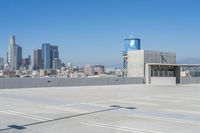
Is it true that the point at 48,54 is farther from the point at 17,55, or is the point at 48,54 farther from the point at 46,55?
the point at 17,55

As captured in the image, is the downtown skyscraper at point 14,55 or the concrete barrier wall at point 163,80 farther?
the downtown skyscraper at point 14,55

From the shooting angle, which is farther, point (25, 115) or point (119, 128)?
point (25, 115)

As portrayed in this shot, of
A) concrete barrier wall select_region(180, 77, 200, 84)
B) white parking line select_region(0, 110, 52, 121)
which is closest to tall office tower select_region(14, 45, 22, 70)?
concrete barrier wall select_region(180, 77, 200, 84)

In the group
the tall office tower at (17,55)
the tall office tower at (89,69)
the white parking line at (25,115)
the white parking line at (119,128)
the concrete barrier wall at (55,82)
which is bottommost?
the white parking line at (119,128)

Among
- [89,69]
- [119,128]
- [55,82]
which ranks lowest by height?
[119,128]

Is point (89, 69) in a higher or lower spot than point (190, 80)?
→ higher

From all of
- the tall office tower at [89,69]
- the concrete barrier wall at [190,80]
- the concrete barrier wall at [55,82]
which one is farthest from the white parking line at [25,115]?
the tall office tower at [89,69]

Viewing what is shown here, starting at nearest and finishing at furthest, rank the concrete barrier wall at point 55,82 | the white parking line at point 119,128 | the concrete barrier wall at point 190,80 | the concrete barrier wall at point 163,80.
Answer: the white parking line at point 119,128 → the concrete barrier wall at point 55,82 → the concrete barrier wall at point 163,80 → the concrete barrier wall at point 190,80

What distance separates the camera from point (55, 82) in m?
34.8

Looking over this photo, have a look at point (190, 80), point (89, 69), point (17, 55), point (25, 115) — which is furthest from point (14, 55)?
point (25, 115)

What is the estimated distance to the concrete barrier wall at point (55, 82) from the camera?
102 feet

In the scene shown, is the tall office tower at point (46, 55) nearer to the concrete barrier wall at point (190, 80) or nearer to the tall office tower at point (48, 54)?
the tall office tower at point (48, 54)

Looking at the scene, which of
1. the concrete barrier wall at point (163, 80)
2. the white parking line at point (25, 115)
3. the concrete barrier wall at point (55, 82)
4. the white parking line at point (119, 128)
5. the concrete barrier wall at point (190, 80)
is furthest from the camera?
the concrete barrier wall at point (190, 80)

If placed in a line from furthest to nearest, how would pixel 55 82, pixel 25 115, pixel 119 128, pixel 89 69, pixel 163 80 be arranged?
pixel 89 69
pixel 163 80
pixel 55 82
pixel 25 115
pixel 119 128
